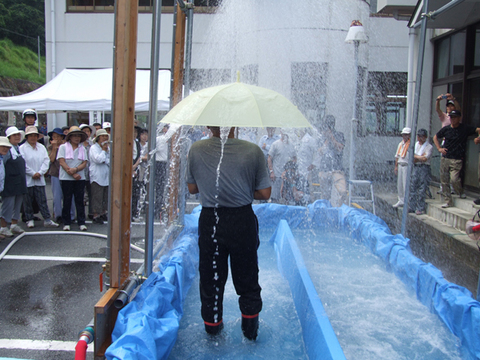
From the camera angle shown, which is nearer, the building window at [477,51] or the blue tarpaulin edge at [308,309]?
the blue tarpaulin edge at [308,309]

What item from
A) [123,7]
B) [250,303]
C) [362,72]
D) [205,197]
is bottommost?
[250,303]

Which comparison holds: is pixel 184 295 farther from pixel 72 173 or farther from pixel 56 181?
pixel 56 181

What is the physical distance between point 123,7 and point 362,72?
38.7ft

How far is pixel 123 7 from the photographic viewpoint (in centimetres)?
301

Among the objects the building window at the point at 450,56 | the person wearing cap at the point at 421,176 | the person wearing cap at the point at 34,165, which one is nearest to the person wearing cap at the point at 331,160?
the person wearing cap at the point at 421,176

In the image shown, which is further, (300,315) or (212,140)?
(300,315)

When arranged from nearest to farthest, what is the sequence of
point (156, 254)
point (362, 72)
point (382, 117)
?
point (156, 254) → point (362, 72) → point (382, 117)

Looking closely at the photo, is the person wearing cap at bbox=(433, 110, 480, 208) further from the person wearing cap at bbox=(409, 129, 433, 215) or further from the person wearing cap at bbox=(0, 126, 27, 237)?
the person wearing cap at bbox=(0, 126, 27, 237)

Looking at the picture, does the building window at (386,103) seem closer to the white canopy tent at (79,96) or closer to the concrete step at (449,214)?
the concrete step at (449,214)

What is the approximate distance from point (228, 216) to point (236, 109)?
832 mm

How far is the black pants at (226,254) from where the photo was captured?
10.7 feet

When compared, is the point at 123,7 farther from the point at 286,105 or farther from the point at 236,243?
the point at 236,243

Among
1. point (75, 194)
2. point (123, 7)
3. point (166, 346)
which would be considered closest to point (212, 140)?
point (123, 7)

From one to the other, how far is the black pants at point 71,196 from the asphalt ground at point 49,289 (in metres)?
0.30
